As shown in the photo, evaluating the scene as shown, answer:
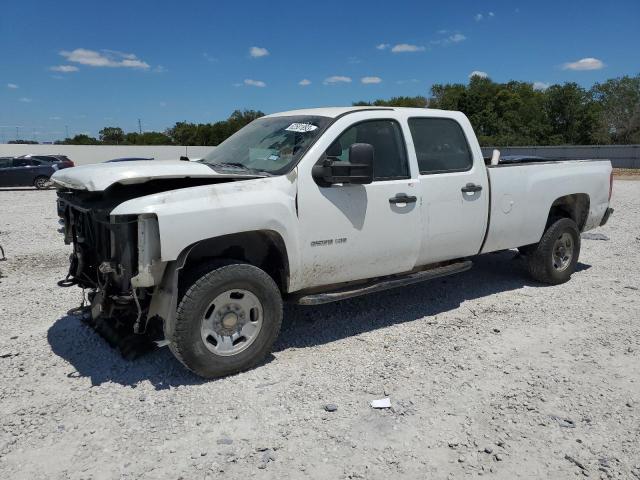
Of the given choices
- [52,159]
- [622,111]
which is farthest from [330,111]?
[622,111]

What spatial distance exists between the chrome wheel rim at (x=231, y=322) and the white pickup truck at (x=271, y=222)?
0.04 feet

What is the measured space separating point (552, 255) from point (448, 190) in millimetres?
2150

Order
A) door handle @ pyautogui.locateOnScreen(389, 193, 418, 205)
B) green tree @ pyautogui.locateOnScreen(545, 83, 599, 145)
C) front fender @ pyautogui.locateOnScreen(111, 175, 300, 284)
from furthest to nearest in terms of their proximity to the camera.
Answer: green tree @ pyautogui.locateOnScreen(545, 83, 599, 145)
door handle @ pyautogui.locateOnScreen(389, 193, 418, 205)
front fender @ pyautogui.locateOnScreen(111, 175, 300, 284)

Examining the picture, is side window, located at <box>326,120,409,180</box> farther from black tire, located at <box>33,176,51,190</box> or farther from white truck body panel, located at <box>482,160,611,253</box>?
black tire, located at <box>33,176,51,190</box>

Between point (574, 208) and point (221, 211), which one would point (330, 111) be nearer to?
point (221, 211)

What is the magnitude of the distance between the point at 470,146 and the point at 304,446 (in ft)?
11.9

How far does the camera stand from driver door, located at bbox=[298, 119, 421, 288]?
14.2 ft

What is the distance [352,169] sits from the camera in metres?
4.14

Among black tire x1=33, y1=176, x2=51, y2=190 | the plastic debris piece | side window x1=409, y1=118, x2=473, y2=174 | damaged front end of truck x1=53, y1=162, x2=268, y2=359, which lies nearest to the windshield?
damaged front end of truck x1=53, y1=162, x2=268, y2=359

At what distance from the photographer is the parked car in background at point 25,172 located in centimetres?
2283

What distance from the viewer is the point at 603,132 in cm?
5878

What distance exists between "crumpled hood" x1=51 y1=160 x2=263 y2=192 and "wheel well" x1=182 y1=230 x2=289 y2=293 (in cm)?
49

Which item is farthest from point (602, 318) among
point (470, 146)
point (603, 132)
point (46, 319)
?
point (603, 132)

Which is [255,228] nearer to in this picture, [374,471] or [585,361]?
[374,471]
